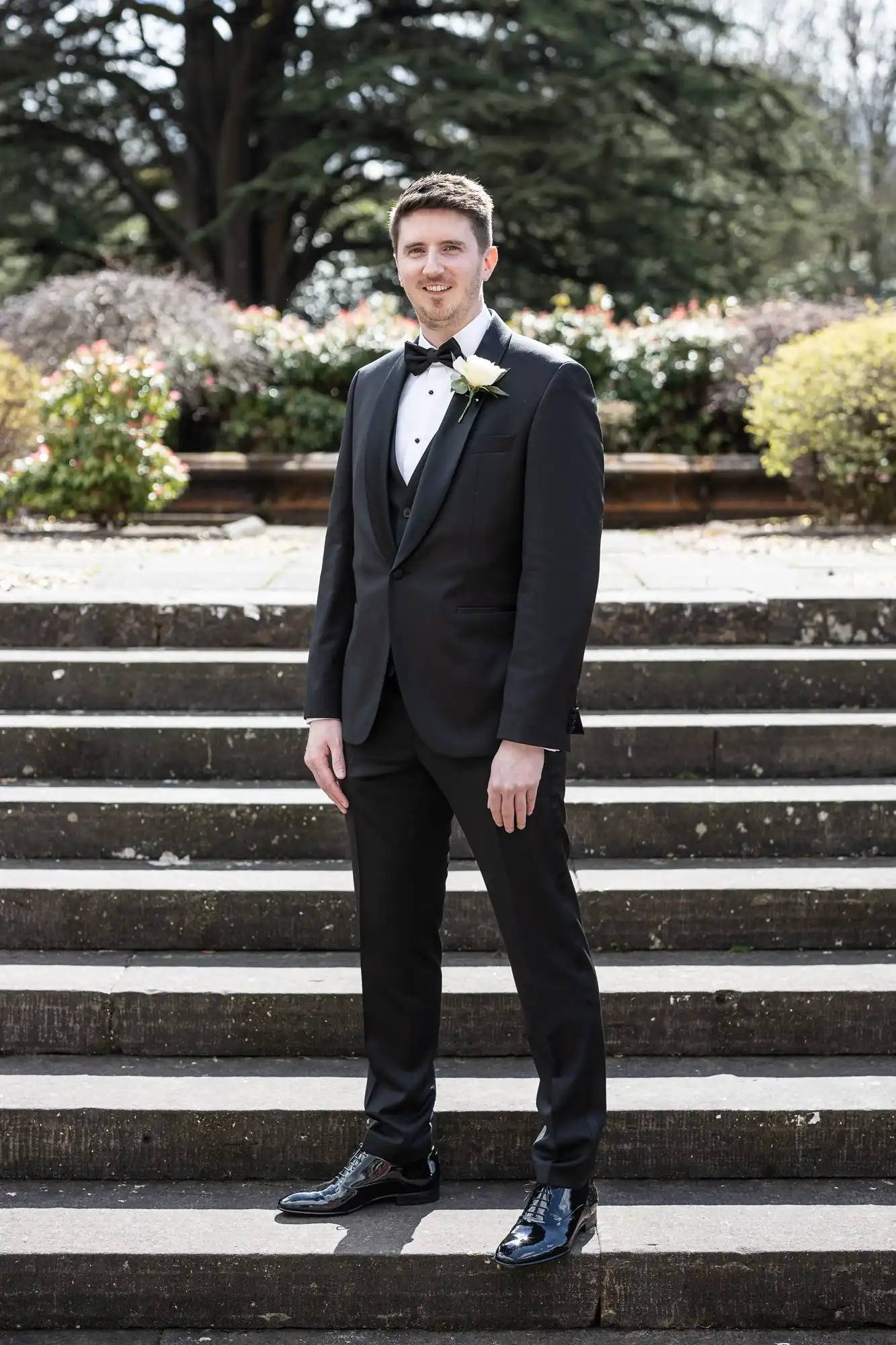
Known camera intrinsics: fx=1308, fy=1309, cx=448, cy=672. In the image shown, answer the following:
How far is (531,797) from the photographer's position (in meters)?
2.33

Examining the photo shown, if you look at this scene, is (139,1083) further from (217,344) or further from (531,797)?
(217,344)

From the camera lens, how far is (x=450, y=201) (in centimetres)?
235

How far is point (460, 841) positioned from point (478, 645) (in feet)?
4.35

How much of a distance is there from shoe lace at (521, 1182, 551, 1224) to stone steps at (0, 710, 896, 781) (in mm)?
1526

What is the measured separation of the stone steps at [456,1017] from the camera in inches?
121

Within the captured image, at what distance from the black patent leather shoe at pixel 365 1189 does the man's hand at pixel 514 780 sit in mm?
828

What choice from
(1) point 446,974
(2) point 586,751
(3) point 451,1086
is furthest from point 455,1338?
(2) point 586,751

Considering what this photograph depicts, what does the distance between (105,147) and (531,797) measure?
17.1 meters

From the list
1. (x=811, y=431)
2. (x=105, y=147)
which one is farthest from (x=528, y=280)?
(x=811, y=431)

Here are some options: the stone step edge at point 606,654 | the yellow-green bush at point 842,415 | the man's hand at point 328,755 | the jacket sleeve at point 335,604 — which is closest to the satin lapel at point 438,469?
the jacket sleeve at point 335,604

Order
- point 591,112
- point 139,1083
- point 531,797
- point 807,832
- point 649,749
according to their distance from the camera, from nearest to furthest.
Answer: point 531,797 → point 139,1083 → point 807,832 → point 649,749 → point 591,112

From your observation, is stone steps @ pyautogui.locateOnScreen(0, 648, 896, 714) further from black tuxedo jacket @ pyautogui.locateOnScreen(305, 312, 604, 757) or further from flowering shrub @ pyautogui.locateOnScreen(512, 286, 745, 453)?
flowering shrub @ pyautogui.locateOnScreen(512, 286, 745, 453)

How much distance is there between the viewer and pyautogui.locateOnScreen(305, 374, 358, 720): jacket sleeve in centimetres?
260

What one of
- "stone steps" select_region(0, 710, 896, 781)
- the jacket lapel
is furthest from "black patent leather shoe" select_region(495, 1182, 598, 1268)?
"stone steps" select_region(0, 710, 896, 781)
